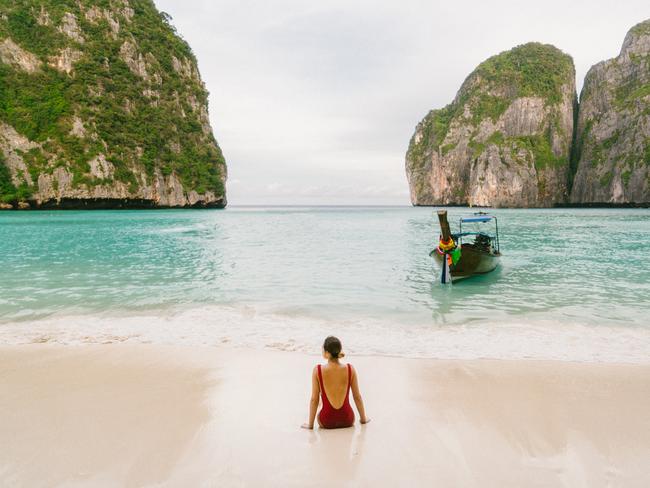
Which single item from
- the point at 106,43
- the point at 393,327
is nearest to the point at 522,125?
the point at 106,43

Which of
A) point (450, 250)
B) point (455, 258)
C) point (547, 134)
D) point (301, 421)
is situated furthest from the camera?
point (547, 134)

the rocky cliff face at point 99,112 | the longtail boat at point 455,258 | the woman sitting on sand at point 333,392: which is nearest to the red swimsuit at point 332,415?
the woman sitting on sand at point 333,392

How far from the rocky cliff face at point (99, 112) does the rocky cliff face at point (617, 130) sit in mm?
101260

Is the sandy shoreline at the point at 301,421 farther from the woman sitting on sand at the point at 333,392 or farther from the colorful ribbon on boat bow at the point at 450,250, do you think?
the colorful ribbon on boat bow at the point at 450,250

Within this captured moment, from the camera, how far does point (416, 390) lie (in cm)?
551

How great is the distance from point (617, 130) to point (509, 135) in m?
27.5

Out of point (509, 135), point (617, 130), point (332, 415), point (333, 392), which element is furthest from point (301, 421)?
point (509, 135)

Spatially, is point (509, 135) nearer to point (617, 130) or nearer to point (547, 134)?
point (547, 134)

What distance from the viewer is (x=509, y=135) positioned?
127375 mm

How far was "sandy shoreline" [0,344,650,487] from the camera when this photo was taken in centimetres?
360

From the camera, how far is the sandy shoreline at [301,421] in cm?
360

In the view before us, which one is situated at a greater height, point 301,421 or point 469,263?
point 469,263

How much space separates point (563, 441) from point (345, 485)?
2368 mm

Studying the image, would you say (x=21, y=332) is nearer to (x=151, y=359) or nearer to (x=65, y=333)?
(x=65, y=333)
